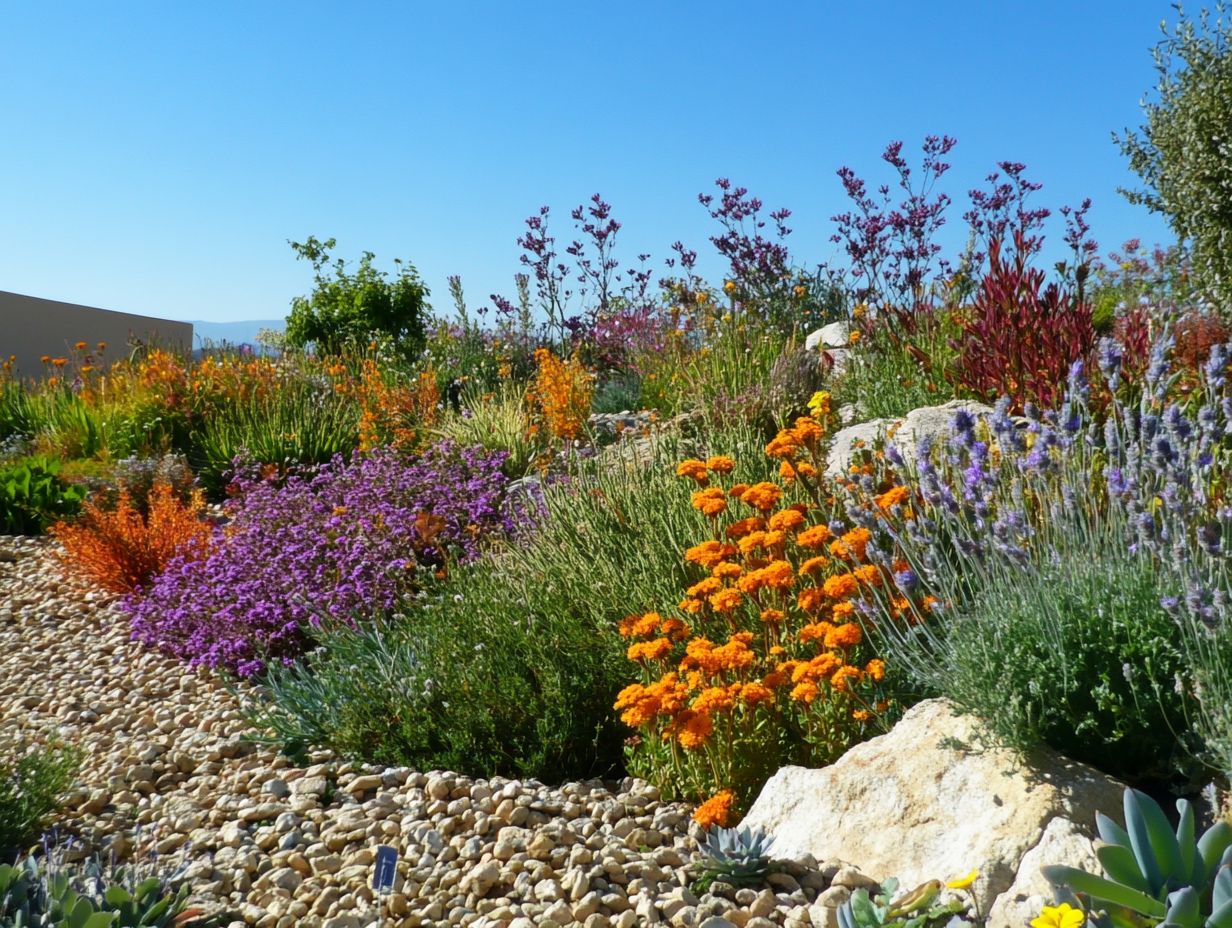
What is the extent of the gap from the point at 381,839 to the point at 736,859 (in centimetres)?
121

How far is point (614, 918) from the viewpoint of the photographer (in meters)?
2.82

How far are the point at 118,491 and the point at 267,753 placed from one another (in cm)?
525

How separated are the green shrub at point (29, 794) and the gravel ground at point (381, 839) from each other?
0.39 ft

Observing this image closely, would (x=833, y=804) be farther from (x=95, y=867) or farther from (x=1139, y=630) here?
(x=95, y=867)

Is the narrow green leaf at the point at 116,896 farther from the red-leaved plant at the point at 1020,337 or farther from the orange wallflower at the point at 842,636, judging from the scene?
the red-leaved plant at the point at 1020,337

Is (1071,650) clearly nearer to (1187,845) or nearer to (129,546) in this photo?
(1187,845)

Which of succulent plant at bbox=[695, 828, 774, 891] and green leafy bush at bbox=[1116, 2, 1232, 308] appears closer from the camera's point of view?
succulent plant at bbox=[695, 828, 774, 891]

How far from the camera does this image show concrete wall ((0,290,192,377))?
Answer: 20891mm

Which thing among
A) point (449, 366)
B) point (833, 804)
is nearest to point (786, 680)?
point (833, 804)

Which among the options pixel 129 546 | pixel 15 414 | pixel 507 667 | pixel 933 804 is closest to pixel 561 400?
pixel 129 546

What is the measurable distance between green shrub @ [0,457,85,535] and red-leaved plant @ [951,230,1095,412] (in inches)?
276

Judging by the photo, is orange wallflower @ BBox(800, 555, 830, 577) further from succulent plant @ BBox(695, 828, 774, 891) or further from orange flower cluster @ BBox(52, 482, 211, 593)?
orange flower cluster @ BBox(52, 482, 211, 593)

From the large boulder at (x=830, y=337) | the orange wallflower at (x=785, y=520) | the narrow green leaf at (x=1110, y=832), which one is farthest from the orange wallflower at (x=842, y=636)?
the large boulder at (x=830, y=337)

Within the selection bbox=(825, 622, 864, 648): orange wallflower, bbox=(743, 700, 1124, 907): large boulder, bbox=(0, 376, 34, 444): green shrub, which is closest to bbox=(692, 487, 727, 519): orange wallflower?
bbox=(825, 622, 864, 648): orange wallflower
